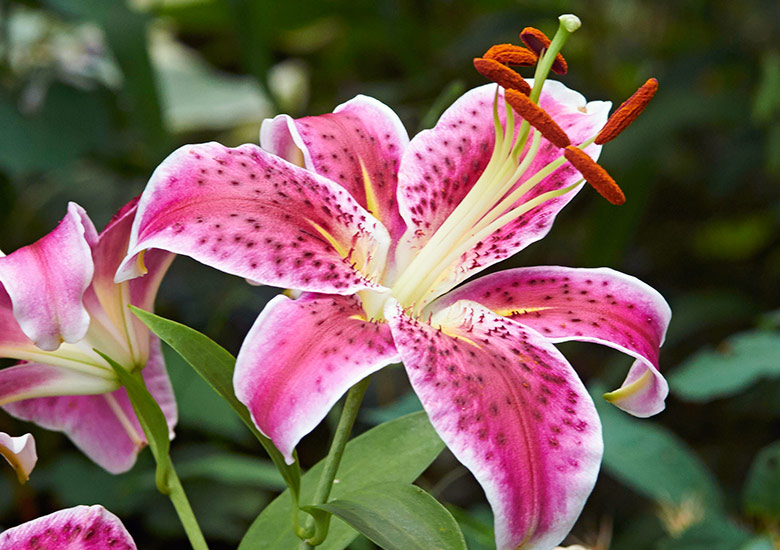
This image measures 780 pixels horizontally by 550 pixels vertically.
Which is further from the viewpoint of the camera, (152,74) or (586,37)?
(586,37)

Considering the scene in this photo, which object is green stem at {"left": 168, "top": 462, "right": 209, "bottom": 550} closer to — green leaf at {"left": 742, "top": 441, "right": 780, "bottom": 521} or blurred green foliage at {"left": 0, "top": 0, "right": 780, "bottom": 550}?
blurred green foliage at {"left": 0, "top": 0, "right": 780, "bottom": 550}

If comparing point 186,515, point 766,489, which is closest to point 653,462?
point 766,489

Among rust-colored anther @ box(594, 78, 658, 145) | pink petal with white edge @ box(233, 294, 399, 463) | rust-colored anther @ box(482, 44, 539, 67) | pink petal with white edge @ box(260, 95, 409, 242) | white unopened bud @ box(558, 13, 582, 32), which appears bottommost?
pink petal with white edge @ box(233, 294, 399, 463)

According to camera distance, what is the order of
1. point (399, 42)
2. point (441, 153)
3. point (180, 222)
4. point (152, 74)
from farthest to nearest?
point (399, 42), point (152, 74), point (441, 153), point (180, 222)

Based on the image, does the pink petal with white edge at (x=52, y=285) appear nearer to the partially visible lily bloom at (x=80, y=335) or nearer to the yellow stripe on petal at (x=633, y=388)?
the partially visible lily bloom at (x=80, y=335)

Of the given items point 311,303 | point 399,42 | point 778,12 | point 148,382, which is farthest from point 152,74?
point 778,12

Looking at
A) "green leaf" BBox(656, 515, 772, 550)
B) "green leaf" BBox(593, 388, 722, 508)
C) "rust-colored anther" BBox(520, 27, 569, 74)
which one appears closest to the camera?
"rust-colored anther" BBox(520, 27, 569, 74)

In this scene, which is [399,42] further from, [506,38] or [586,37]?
[586,37]

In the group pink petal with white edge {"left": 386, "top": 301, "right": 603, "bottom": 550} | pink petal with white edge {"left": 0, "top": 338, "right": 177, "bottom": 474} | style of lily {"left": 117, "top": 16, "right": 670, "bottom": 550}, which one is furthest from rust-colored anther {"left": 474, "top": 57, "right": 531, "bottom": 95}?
pink petal with white edge {"left": 0, "top": 338, "right": 177, "bottom": 474}
